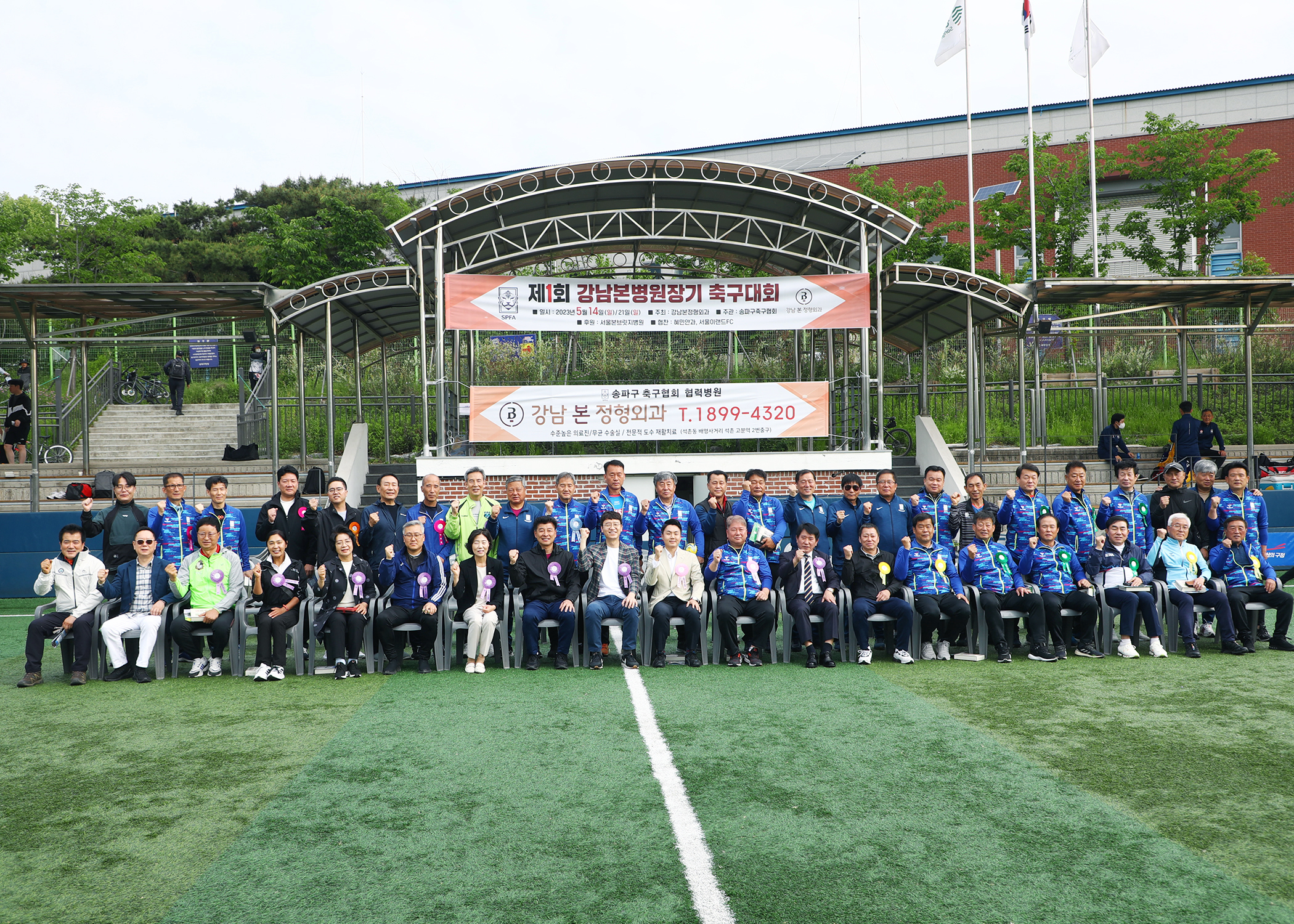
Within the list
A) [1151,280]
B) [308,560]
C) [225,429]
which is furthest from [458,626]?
[225,429]

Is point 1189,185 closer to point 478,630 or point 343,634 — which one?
Result: point 478,630

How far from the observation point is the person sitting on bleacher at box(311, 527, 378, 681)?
7152 mm

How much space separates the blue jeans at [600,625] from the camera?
24.2 ft

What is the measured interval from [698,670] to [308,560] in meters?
3.46

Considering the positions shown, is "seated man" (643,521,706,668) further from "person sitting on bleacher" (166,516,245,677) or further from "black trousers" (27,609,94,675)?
"black trousers" (27,609,94,675)

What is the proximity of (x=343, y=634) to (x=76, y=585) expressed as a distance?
2.12 metres

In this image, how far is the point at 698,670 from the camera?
721 centimetres

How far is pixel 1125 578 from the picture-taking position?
7.73m

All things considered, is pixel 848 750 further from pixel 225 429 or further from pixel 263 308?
pixel 225 429

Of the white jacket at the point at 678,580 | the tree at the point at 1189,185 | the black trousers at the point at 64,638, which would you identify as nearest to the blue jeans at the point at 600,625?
the white jacket at the point at 678,580

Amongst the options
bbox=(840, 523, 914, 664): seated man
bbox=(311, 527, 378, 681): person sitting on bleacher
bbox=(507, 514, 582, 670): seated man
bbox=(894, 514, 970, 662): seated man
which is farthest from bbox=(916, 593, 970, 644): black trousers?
bbox=(311, 527, 378, 681): person sitting on bleacher

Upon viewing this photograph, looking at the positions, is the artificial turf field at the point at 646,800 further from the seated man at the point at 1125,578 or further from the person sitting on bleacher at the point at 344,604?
the seated man at the point at 1125,578

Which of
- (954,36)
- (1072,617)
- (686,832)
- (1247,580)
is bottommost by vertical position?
(686,832)

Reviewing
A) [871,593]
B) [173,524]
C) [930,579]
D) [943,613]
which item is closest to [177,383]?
[173,524]
